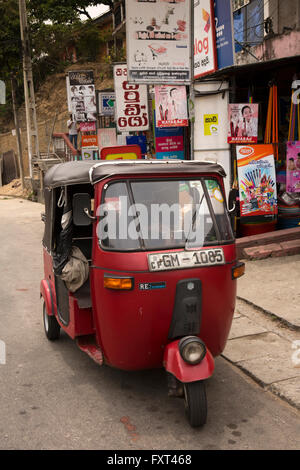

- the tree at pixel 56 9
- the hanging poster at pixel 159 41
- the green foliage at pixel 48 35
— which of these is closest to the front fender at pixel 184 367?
the hanging poster at pixel 159 41

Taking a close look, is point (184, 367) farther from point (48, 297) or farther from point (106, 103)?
point (106, 103)

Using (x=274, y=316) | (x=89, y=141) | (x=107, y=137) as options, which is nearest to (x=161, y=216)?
(x=274, y=316)

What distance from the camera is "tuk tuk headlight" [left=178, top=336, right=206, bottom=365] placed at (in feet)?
12.3

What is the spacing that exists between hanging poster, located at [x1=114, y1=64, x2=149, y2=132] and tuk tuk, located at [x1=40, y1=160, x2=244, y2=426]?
28.5ft

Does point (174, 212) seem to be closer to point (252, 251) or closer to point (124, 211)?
point (124, 211)

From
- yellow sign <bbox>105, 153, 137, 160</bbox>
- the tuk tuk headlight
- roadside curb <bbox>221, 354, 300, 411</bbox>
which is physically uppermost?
yellow sign <bbox>105, 153, 137, 160</bbox>

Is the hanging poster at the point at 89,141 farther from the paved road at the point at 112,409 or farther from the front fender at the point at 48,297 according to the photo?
the paved road at the point at 112,409

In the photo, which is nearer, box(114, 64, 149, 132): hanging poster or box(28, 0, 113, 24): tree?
box(114, 64, 149, 132): hanging poster

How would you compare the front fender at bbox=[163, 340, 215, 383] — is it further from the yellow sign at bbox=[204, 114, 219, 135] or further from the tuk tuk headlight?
the yellow sign at bbox=[204, 114, 219, 135]

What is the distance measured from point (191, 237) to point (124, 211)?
62 cm

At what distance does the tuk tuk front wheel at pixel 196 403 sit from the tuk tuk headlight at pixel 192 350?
19cm

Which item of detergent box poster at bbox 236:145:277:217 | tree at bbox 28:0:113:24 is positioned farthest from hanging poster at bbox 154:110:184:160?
tree at bbox 28:0:113:24

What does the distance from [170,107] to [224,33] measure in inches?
78.5

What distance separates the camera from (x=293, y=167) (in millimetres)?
9359
